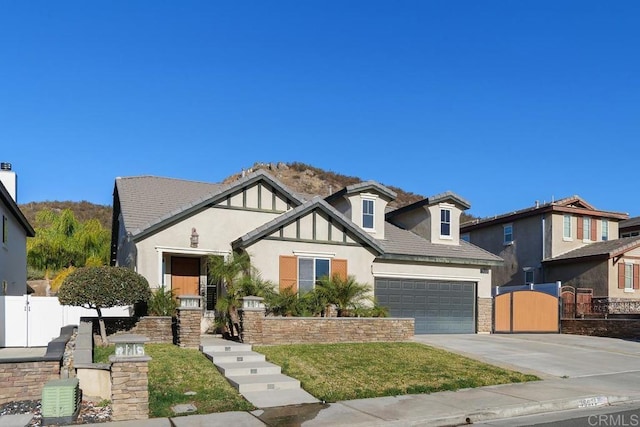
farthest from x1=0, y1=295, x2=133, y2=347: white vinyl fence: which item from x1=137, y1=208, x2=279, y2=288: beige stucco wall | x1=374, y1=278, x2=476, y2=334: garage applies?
x1=374, y1=278, x2=476, y2=334: garage

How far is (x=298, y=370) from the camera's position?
13.0m

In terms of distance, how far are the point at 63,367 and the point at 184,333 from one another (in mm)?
3757

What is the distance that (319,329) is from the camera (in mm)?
16781

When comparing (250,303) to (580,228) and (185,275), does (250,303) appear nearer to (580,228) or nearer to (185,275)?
(185,275)

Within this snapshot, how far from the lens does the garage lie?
72.8ft

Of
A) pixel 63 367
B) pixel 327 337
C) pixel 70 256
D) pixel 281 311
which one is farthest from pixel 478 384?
pixel 70 256

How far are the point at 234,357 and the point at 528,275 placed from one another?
2361 centimetres

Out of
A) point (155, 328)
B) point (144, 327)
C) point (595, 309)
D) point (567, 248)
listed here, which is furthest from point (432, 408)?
point (567, 248)

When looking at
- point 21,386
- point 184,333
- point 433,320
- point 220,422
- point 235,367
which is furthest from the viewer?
point 433,320

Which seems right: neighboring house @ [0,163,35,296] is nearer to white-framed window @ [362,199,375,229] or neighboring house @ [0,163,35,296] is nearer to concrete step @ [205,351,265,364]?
concrete step @ [205,351,265,364]

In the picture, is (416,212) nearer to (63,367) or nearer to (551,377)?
(551,377)

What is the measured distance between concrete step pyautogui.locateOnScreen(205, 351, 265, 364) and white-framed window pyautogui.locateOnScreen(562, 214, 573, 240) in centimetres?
2304

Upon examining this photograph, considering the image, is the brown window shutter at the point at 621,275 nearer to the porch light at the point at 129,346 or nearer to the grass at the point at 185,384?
the grass at the point at 185,384

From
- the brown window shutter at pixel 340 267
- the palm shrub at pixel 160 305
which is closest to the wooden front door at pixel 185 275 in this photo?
the palm shrub at pixel 160 305
